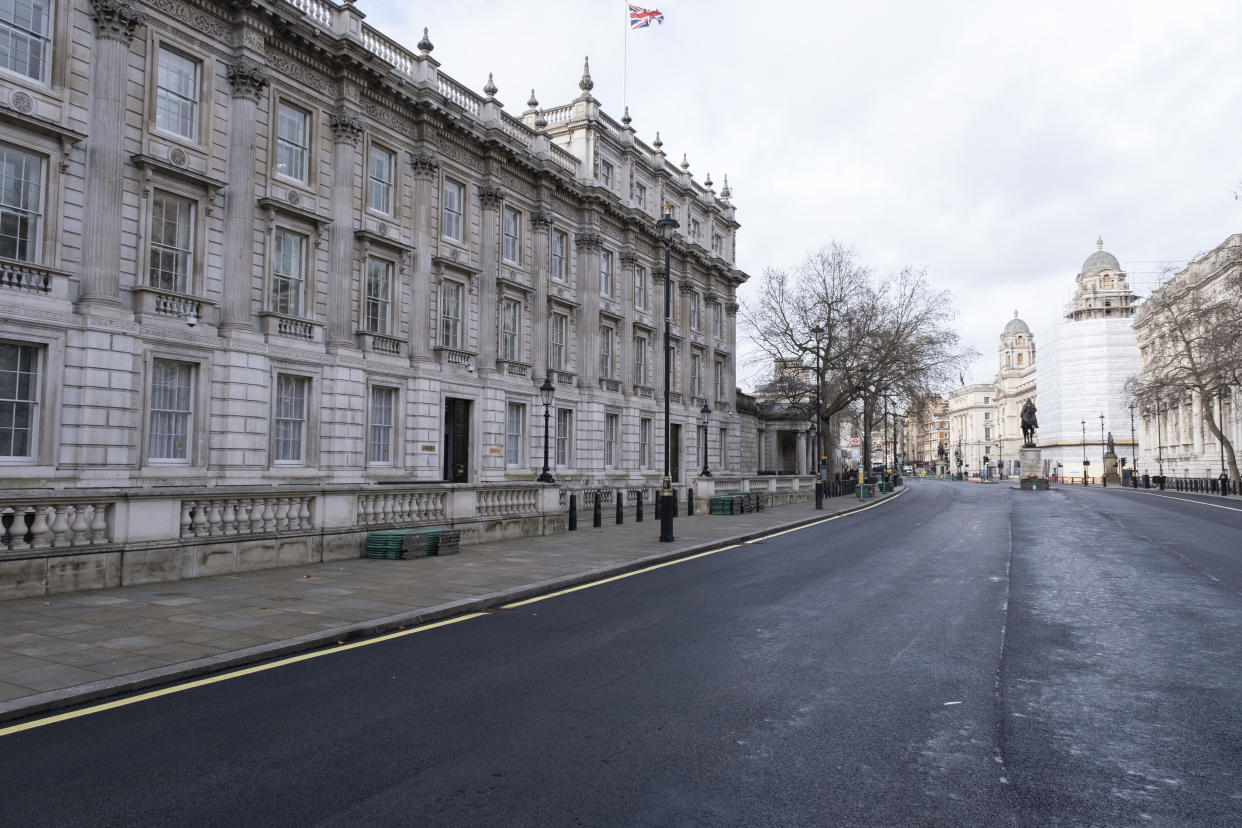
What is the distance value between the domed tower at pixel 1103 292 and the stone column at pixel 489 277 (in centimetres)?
11793

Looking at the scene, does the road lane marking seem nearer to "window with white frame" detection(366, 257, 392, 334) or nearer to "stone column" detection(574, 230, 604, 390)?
"window with white frame" detection(366, 257, 392, 334)

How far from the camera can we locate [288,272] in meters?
22.0

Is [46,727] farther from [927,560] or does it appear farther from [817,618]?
[927,560]

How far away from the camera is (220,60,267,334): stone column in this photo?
66.2 feet

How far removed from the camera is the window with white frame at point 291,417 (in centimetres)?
2152

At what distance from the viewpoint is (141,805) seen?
414cm

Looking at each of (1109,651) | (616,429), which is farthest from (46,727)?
(616,429)

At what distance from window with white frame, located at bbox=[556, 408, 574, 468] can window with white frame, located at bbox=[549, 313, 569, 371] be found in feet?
6.68

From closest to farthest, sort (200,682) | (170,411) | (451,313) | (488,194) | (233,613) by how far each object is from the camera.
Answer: (200,682) → (233,613) → (170,411) → (451,313) → (488,194)

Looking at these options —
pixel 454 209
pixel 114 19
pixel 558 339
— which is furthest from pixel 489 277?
pixel 114 19

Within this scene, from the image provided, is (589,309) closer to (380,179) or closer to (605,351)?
(605,351)

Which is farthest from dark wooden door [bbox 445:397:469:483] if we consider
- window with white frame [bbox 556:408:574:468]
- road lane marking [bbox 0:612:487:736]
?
road lane marking [bbox 0:612:487:736]

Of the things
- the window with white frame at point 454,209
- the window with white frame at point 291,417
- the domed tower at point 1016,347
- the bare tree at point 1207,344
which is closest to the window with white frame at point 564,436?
the window with white frame at point 454,209

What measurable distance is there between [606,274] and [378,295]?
1466cm
